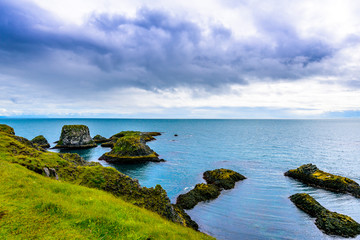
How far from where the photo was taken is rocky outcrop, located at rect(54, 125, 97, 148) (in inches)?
2995

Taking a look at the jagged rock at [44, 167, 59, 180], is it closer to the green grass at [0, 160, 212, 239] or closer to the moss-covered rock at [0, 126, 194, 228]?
the moss-covered rock at [0, 126, 194, 228]

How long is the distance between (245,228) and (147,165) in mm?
34602

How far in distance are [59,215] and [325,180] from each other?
42.6m

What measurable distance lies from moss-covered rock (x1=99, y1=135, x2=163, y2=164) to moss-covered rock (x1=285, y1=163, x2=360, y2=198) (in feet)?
121

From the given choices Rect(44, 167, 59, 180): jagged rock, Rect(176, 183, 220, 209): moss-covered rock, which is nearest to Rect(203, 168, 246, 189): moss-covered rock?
Rect(176, 183, 220, 209): moss-covered rock

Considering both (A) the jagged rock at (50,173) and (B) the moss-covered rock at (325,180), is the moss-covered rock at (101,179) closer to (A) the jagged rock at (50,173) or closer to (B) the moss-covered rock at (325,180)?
(A) the jagged rock at (50,173)

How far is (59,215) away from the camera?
368 inches

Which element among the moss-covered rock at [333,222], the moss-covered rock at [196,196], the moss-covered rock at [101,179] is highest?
the moss-covered rock at [101,179]

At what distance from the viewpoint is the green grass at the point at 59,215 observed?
811 centimetres

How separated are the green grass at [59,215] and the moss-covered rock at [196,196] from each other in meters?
15.9

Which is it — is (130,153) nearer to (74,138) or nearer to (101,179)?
(101,179)

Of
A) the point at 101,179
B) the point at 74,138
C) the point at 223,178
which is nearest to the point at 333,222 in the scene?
the point at 223,178

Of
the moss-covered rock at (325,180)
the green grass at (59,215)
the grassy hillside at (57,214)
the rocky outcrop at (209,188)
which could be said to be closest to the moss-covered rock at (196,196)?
the rocky outcrop at (209,188)

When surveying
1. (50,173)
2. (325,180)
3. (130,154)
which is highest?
(50,173)
